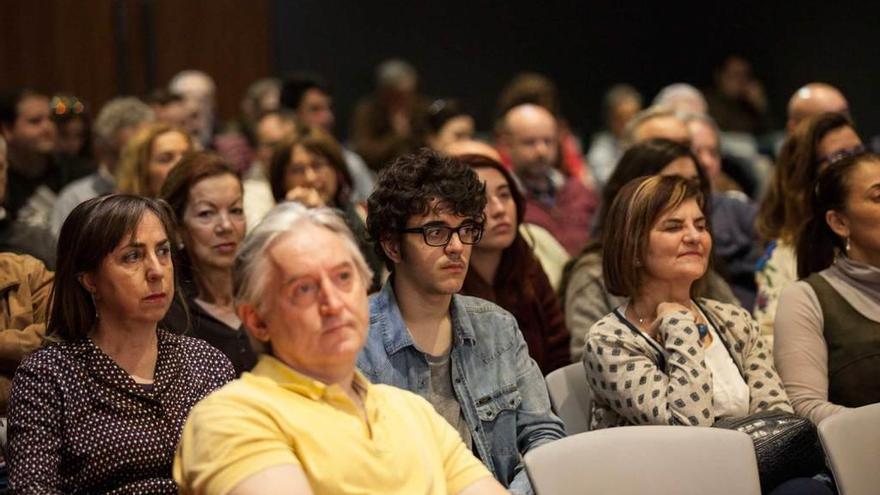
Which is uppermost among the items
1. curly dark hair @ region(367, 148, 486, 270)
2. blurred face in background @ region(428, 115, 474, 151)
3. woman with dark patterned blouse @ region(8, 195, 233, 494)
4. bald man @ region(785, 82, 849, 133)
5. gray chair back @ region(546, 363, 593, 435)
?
bald man @ region(785, 82, 849, 133)

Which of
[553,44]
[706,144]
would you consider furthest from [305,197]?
[553,44]

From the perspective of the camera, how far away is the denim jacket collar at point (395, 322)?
2.79 metres

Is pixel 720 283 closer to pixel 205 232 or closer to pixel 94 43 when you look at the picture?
pixel 205 232

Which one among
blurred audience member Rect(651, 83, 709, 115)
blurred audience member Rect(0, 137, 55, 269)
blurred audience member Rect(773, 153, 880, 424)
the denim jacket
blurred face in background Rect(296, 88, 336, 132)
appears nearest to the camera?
the denim jacket

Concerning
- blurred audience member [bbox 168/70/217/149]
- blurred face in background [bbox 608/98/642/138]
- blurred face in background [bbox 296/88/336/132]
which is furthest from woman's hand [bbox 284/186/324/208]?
blurred face in background [bbox 608/98/642/138]

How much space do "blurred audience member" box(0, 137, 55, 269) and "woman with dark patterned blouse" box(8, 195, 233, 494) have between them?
94cm

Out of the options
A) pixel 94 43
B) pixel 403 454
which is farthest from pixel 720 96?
pixel 403 454

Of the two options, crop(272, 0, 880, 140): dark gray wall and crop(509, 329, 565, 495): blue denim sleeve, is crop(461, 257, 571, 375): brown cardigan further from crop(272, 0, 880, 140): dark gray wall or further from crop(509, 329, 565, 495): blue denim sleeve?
crop(272, 0, 880, 140): dark gray wall

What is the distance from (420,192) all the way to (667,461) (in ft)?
2.70

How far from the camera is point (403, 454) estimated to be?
6.79ft

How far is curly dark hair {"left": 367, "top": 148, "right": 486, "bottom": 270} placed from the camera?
2801mm

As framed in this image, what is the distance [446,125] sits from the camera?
623cm

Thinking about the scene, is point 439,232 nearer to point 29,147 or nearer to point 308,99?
point 29,147

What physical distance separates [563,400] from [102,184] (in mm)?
2767
